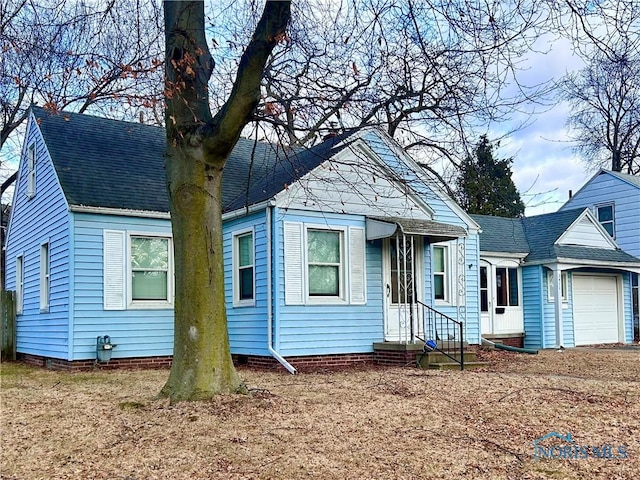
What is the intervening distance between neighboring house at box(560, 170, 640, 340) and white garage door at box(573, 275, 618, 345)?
2.63 m

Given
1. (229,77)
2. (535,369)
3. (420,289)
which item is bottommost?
(535,369)

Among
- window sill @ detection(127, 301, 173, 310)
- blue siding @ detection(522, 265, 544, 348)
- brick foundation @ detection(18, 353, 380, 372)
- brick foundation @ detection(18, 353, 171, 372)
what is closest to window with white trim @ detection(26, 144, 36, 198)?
brick foundation @ detection(18, 353, 171, 372)

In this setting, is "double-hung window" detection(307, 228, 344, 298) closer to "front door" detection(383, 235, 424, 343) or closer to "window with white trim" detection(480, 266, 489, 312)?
"front door" detection(383, 235, 424, 343)

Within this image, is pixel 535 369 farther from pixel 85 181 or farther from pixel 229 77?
pixel 85 181

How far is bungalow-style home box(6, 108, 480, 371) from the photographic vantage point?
12.4 meters

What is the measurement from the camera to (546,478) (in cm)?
504

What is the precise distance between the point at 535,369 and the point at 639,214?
1320 centimetres

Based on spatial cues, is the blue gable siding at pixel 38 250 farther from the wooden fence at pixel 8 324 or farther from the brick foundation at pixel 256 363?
the brick foundation at pixel 256 363

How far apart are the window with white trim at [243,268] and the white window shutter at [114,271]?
89.1 inches

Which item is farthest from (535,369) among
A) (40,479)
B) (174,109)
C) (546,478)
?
(40,479)

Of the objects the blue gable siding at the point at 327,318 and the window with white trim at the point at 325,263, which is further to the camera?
the window with white trim at the point at 325,263

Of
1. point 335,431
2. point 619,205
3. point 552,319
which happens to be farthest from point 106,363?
point 619,205

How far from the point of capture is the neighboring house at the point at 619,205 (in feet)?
73.5

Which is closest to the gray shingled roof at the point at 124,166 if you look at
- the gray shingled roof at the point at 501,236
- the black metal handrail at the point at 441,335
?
the black metal handrail at the point at 441,335
